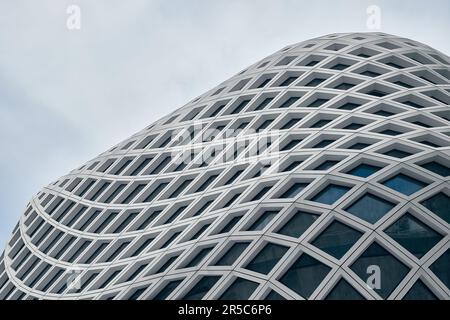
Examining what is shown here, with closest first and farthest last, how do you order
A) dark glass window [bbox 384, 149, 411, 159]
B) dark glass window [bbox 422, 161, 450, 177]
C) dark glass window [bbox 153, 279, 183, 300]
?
dark glass window [bbox 422, 161, 450, 177], dark glass window [bbox 153, 279, 183, 300], dark glass window [bbox 384, 149, 411, 159]

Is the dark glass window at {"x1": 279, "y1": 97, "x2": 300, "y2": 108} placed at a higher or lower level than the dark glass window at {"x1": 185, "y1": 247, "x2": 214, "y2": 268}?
higher

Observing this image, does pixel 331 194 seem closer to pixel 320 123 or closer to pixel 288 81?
pixel 320 123

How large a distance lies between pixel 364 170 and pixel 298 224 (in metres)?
5.27

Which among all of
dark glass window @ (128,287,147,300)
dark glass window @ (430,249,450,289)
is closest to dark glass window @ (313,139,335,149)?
dark glass window @ (430,249,450,289)

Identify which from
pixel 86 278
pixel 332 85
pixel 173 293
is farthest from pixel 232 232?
pixel 332 85

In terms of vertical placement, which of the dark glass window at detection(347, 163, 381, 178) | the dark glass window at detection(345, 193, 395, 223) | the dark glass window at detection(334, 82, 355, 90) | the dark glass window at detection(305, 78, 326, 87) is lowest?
the dark glass window at detection(345, 193, 395, 223)

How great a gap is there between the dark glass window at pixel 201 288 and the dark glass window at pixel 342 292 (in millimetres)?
6887

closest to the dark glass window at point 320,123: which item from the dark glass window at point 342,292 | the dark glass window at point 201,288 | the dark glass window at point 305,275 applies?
the dark glass window at point 305,275

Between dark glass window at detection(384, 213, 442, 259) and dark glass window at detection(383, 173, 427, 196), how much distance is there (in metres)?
1.87

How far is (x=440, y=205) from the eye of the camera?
112 feet

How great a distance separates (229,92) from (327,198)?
2074 cm

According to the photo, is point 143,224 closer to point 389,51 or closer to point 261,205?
point 261,205

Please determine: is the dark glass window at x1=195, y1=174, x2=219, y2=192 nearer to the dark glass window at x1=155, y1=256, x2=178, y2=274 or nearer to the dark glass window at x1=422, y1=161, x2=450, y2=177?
the dark glass window at x1=155, y1=256, x2=178, y2=274

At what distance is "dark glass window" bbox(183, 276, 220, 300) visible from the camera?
116 ft
